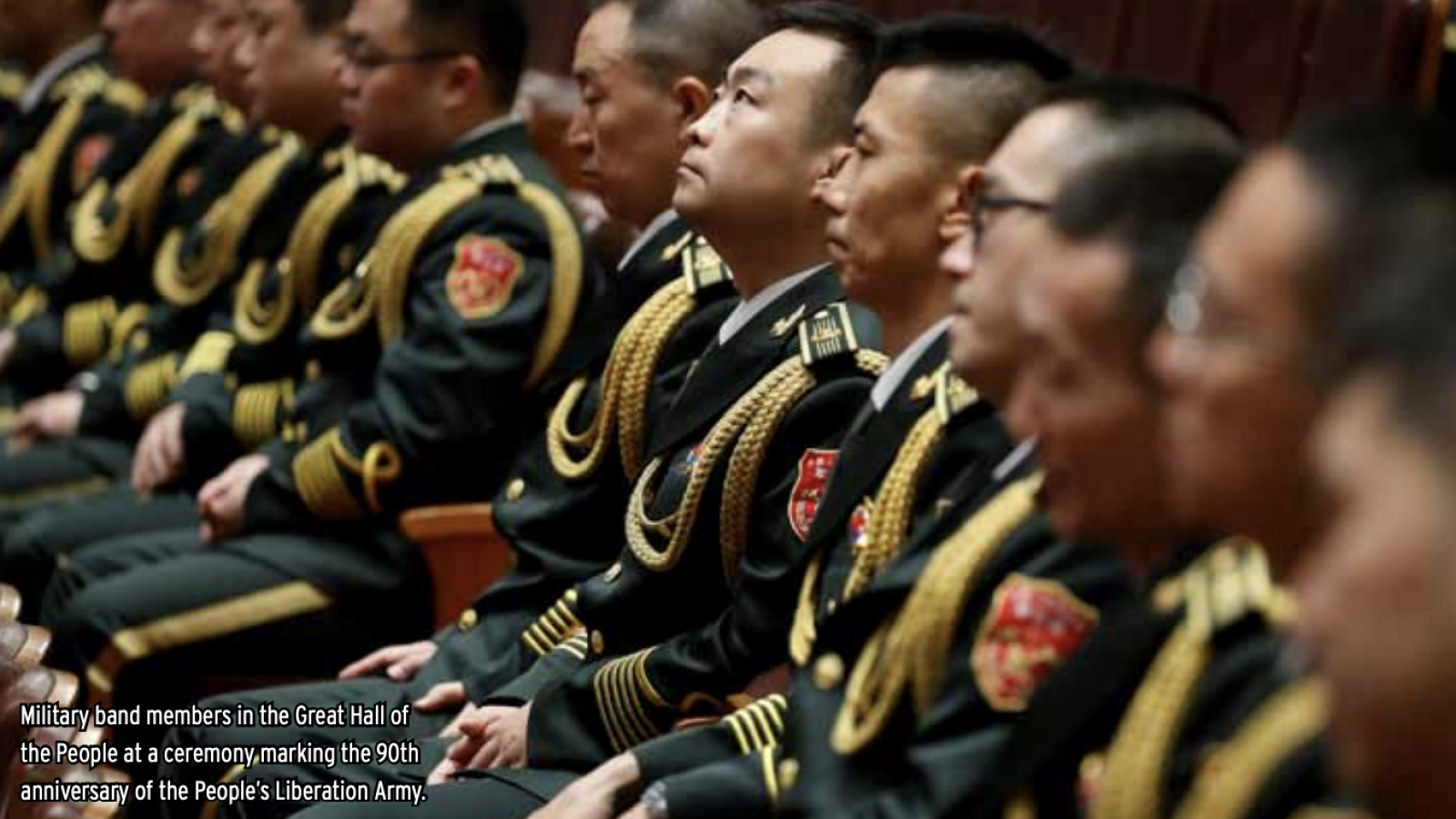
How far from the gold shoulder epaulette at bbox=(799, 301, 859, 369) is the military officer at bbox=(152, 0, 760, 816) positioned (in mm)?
315

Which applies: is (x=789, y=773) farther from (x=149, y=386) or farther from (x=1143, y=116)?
(x=149, y=386)

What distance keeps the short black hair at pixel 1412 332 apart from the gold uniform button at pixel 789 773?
2.58 ft

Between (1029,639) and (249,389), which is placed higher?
(249,389)

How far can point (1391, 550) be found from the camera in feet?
3.89

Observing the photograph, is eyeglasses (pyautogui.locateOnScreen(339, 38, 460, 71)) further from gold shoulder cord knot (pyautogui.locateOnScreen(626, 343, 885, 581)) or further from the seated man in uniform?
the seated man in uniform

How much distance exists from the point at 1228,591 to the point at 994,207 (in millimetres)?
421

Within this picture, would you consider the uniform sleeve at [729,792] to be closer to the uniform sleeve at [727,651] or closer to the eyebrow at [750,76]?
the uniform sleeve at [727,651]

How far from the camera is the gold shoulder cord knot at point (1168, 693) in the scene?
1.57 m

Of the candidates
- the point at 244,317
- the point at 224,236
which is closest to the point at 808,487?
the point at 244,317

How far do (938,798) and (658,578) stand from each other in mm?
878

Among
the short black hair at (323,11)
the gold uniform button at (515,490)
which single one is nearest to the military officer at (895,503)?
the gold uniform button at (515,490)

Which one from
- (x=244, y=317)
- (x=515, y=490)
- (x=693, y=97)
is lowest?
(x=515, y=490)

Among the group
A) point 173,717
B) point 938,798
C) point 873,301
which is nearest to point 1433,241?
point 938,798

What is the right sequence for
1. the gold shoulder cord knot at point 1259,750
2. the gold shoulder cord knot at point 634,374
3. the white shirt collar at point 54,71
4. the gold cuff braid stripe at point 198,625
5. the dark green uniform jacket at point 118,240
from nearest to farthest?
the gold shoulder cord knot at point 1259,750 → the gold shoulder cord knot at point 634,374 → the gold cuff braid stripe at point 198,625 → the dark green uniform jacket at point 118,240 → the white shirt collar at point 54,71
